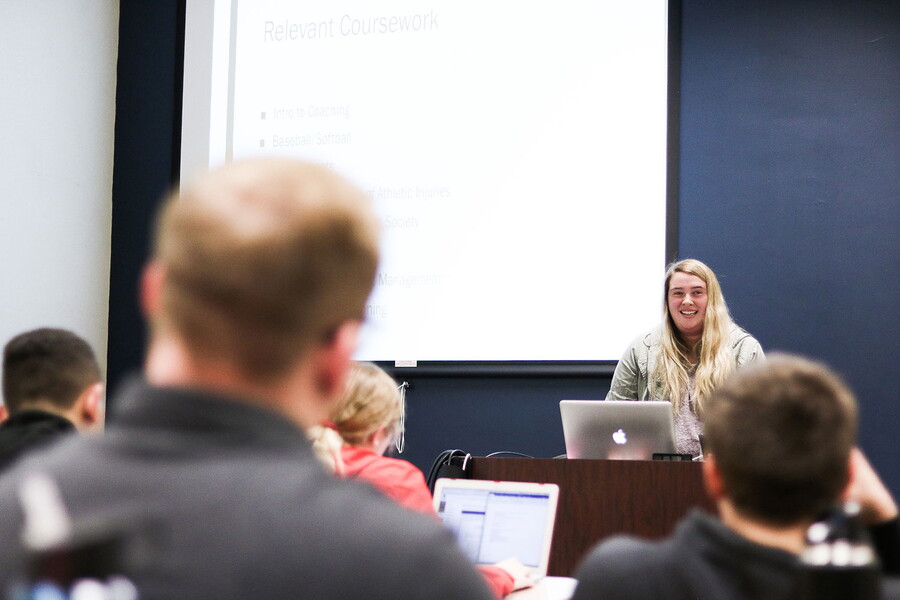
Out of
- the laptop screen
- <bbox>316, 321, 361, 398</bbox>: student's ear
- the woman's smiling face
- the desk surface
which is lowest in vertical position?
the desk surface

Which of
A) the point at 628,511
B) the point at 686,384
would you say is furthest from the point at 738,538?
the point at 686,384

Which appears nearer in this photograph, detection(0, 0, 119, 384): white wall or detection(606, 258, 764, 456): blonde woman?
detection(606, 258, 764, 456): blonde woman

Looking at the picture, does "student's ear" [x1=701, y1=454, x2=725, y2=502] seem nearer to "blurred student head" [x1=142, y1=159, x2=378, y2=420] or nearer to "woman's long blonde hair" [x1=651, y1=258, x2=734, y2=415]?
"blurred student head" [x1=142, y1=159, x2=378, y2=420]

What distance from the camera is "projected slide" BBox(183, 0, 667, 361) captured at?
4117 millimetres

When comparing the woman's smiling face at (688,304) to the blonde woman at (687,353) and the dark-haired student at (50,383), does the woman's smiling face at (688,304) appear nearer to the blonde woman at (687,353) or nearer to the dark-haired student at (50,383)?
the blonde woman at (687,353)

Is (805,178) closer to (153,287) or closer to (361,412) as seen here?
(361,412)

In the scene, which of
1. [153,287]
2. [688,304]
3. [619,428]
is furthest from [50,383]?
[688,304]

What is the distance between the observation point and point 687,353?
139 inches

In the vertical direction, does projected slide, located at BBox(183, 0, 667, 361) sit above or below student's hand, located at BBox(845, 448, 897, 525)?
above

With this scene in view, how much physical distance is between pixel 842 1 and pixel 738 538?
3.71 m

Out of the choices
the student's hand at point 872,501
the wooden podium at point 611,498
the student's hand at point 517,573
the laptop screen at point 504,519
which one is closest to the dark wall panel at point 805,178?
the wooden podium at point 611,498

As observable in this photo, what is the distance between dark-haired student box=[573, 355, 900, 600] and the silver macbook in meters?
1.67

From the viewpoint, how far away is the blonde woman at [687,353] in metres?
3.36

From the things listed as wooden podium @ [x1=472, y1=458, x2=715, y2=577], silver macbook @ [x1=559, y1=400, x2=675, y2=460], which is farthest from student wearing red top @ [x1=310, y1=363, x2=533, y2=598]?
silver macbook @ [x1=559, y1=400, x2=675, y2=460]
